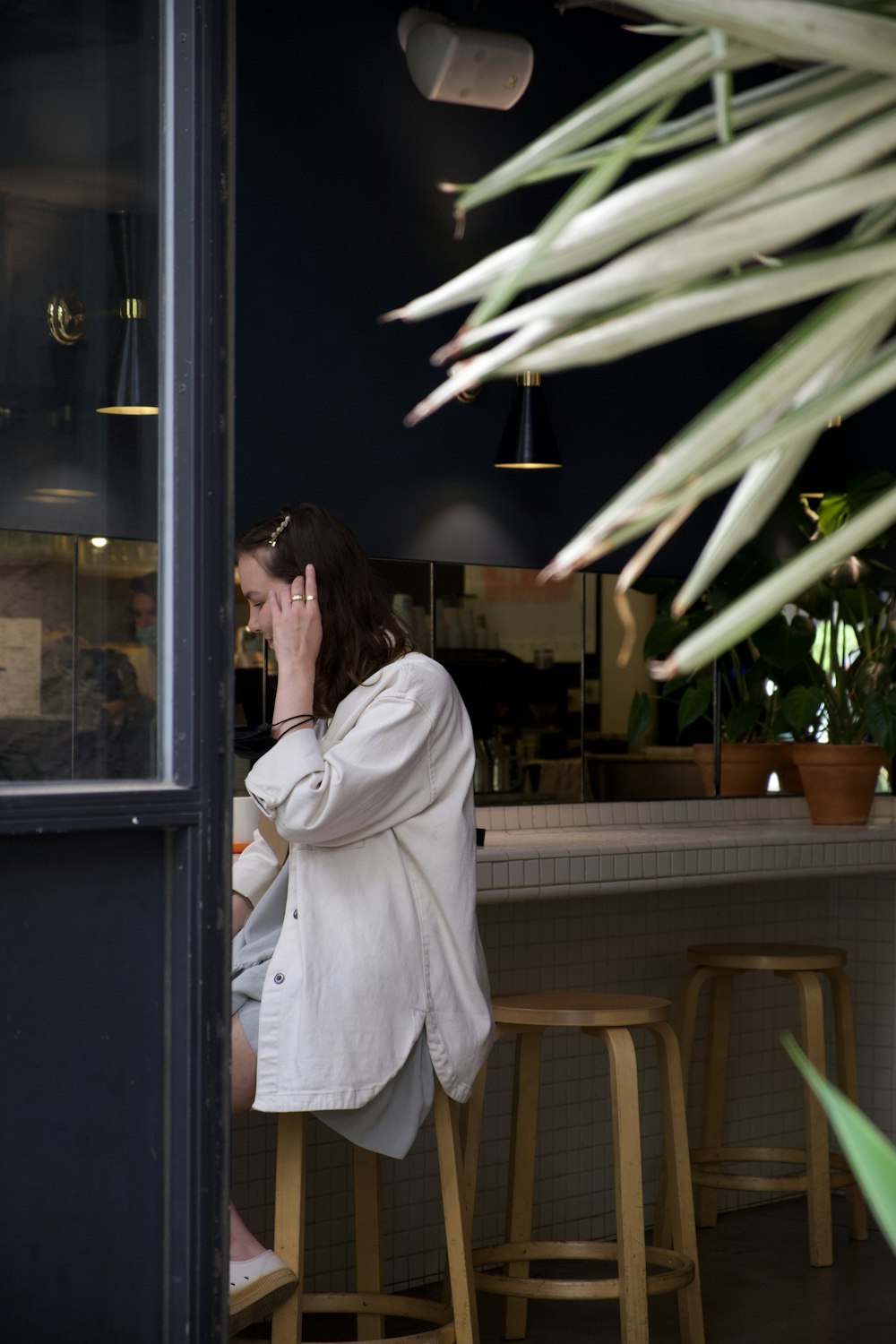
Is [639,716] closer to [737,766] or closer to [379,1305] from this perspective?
[737,766]

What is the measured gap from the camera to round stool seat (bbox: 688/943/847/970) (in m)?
4.26

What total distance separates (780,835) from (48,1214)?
2916 mm

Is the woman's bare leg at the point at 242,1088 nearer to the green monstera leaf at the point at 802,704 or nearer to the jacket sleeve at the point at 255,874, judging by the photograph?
the jacket sleeve at the point at 255,874

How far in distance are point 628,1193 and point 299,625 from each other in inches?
53.5

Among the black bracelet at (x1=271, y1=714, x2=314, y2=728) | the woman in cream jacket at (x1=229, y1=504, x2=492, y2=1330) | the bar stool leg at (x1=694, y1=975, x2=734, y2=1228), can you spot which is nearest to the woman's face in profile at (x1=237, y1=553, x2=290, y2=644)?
the woman in cream jacket at (x1=229, y1=504, x2=492, y2=1330)

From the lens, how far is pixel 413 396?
4.59 meters

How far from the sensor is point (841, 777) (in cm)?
502

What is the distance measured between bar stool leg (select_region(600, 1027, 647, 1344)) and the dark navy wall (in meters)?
1.71

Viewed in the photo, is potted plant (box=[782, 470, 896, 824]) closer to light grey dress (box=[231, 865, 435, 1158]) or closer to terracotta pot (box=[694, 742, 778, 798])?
terracotta pot (box=[694, 742, 778, 798])

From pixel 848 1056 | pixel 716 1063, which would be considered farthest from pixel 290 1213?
pixel 848 1056

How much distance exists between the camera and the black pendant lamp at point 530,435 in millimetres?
4660

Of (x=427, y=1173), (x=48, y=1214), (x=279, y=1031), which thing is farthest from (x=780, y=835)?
(x=48, y=1214)

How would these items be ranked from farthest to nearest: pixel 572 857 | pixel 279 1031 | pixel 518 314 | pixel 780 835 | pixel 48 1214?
1. pixel 780 835
2. pixel 572 857
3. pixel 279 1031
4. pixel 48 1214
5. pixel 518 314

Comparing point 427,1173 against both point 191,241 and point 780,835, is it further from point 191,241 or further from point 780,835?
point 191,241
